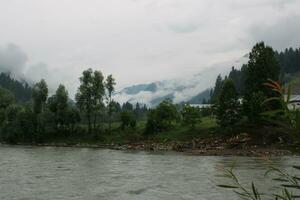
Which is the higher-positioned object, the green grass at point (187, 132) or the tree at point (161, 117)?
the tree at point (161, 117)

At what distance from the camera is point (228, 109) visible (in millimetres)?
103125

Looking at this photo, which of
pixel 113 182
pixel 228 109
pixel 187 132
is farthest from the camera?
pixel 187 132

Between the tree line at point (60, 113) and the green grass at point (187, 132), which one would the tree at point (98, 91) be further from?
the green grass at point (187, 132)

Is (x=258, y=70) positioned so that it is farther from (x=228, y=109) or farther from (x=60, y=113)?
(x=60, y=113)

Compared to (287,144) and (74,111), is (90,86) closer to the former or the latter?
(74,111)

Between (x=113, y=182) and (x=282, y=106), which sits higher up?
(x=282, y=106)

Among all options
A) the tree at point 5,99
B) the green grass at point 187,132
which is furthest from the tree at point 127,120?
the tree at point 5,99

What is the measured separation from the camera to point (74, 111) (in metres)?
130

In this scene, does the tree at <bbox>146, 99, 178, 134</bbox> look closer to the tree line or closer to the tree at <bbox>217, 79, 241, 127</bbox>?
the tree line

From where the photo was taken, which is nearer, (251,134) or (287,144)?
(287,144)

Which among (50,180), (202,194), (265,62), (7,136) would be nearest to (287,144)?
(202,194)

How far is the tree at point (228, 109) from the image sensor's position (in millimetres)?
102625

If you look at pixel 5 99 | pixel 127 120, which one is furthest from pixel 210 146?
pixel 5 99

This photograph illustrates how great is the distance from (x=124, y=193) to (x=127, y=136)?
280 ft
